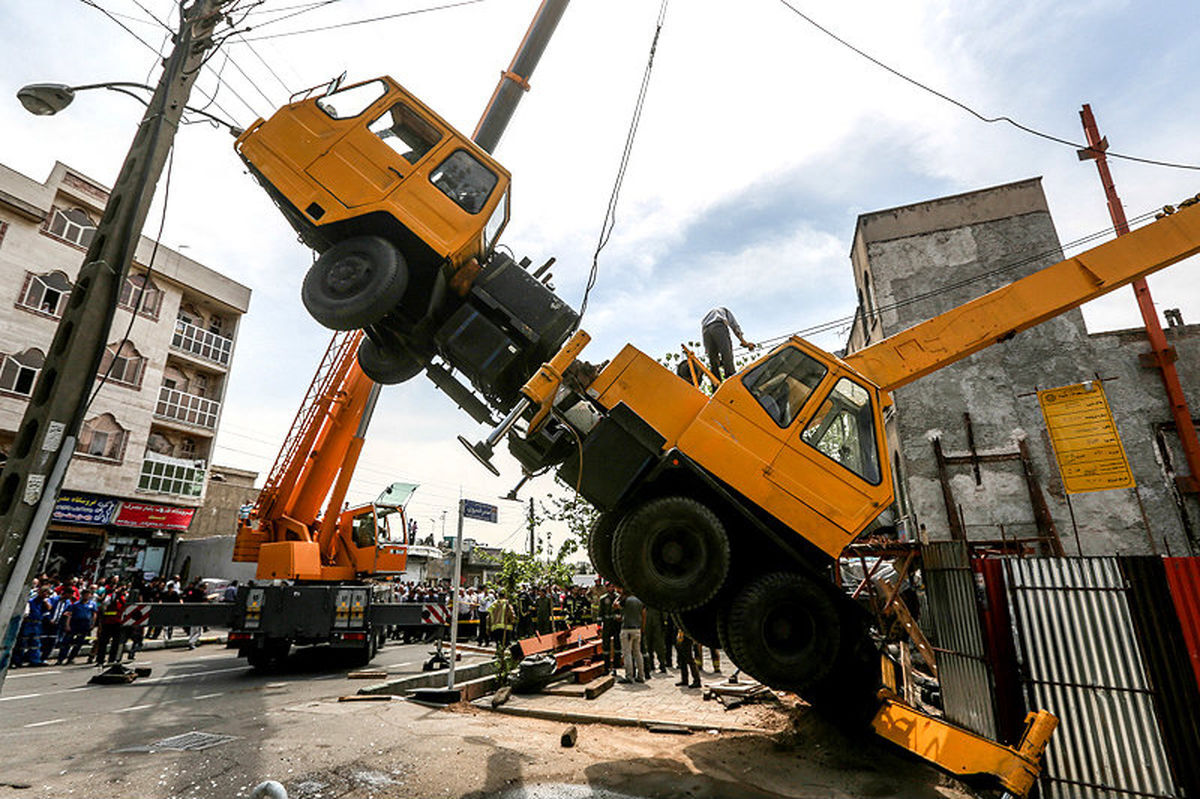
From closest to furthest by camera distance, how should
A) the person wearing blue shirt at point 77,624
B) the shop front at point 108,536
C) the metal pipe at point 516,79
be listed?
1. the metal pipe at point 516,79
2. the person wearing blue shirt at point 77,624
3. the shop front at point 108,536

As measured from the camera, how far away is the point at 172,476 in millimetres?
25484

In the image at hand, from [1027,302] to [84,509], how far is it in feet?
99.8

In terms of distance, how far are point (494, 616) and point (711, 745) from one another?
9.29 m

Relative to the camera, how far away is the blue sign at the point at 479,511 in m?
9.20

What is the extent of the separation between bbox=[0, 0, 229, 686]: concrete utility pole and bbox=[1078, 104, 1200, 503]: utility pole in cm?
1728

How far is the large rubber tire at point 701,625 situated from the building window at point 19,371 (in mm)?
25065

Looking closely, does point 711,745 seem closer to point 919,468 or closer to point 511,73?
point 511,73

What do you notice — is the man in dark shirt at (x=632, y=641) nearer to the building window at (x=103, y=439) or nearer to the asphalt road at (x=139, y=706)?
the asphalt road at (x=139, y=706)

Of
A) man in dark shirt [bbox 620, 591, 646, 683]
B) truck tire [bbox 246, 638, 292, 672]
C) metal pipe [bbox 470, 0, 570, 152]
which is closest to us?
metal pipe [bbox 470, 0, 570, 152]

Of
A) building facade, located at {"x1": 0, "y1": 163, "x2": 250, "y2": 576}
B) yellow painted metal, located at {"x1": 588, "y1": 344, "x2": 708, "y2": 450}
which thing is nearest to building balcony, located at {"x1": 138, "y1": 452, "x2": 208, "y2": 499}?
building facade, located at {"x1": 0, "y1": 163, "x2": 250, "y2": 576}

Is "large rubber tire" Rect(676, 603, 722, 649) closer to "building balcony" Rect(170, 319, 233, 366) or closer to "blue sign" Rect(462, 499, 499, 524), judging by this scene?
"blue sign" Rect(462, 499, 499, 524)

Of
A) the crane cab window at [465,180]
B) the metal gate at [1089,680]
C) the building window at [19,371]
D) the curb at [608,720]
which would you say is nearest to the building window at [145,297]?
the building window at [19,371]

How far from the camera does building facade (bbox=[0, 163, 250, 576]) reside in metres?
20.6

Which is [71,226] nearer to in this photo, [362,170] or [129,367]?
[129,367]
